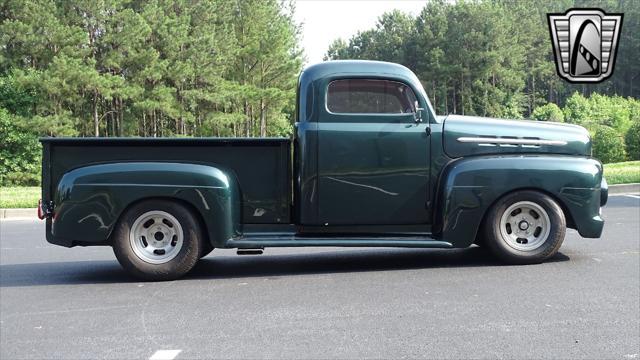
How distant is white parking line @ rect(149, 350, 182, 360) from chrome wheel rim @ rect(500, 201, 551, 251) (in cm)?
375

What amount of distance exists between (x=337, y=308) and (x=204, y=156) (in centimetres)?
215

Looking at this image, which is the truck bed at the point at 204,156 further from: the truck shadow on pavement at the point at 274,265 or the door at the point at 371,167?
the truck shadow on pavement at the point at 274,265

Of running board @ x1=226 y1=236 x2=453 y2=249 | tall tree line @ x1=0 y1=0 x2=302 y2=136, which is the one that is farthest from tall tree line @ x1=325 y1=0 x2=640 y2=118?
running board @ x1=226 y1=236 x2=453 y2=249

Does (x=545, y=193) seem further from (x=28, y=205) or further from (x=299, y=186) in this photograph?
(x=28, y=205)

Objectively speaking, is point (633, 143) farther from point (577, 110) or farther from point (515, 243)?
point (577, 110)

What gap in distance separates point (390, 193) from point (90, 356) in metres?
3.38

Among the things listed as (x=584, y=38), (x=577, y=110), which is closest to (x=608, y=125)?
(x=577, y=110)

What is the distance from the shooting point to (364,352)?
4.27 m

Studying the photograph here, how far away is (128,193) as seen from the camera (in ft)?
21.3

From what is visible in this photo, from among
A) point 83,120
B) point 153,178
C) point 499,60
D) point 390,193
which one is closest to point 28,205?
point 153,178

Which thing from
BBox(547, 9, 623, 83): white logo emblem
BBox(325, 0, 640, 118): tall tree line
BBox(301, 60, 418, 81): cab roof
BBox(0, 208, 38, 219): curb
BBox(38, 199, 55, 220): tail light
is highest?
BBox(325, 0, 640, 118): tall tree line

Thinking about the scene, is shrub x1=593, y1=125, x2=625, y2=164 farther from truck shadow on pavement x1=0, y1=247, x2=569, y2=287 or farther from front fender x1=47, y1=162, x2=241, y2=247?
front fender x1=47, y1=162, x2=241, y2=247

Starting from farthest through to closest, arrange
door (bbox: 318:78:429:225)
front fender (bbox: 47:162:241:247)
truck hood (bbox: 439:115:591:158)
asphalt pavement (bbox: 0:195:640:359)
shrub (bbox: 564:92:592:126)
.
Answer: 1. shrub (bbox: 564:92:592:126)
2. truck hood (bbox: 439:115:591:158)
3. door (bbox: 318:78:429:225)
4. front fender (bbox: 47:162:241:247)
5. asphalt pavement (bbox: 0:195:640:359)

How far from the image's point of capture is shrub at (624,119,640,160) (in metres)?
27.4
